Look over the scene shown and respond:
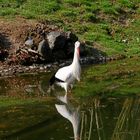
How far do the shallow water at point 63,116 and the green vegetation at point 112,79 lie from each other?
2.83ft

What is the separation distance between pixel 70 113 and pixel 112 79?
544cm

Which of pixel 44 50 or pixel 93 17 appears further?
pixel 93 17

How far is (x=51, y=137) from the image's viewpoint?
1382 cm

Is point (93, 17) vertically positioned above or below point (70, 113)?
above

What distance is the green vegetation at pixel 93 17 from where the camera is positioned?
29219mm

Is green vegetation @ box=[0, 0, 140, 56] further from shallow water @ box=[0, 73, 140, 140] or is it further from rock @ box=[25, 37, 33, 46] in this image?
shallow water @ box=[0, 73, 140, 140]

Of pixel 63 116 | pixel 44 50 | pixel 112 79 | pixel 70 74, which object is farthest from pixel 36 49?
pixel 63 116

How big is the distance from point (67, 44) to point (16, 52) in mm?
2557

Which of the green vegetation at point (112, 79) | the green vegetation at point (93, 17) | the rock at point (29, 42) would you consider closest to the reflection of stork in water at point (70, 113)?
the green vegetation at point (112, 79)

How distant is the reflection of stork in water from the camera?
14.4 metres

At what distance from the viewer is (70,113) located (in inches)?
649

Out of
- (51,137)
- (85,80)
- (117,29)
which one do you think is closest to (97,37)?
(117,29)

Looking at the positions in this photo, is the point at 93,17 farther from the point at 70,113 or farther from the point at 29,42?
the point at 70,113

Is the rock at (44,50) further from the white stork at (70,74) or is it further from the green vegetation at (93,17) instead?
the white stork at (70,74)
